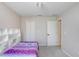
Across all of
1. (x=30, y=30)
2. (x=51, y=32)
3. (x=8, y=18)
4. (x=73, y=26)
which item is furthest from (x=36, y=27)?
(x=73, y=26)

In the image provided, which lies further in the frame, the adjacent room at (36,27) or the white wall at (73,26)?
the white wall at (73,26)

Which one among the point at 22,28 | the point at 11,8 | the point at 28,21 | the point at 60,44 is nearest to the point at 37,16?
the point at 28,21

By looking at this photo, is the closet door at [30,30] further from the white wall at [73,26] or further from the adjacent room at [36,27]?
the white wall at [73,26]

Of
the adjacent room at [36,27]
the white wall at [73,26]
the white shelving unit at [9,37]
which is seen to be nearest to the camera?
the white shelving unit at [9,37]

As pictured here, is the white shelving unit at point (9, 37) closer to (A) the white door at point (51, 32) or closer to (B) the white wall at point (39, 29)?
(B) the white wall at point (39, 29)

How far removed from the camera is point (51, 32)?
329 centimetres

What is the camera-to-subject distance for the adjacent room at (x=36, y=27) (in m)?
2.64

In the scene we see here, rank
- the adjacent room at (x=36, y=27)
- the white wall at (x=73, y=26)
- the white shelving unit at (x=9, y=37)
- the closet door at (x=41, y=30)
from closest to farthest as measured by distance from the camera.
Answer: the white shelving unit at (x=9, y=37) < the adjacent room at (x=36, y=27) < the white wall at (x=73, y=26) < the closet door at (x=41, y=30)

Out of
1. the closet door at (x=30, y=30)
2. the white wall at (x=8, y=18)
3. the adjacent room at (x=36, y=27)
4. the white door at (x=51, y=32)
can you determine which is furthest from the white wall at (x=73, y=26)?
the white wall at (x=8, y=18)

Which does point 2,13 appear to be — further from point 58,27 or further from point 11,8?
point 58,27

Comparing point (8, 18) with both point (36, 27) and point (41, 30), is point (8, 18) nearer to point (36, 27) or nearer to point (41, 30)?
point (36, 27)

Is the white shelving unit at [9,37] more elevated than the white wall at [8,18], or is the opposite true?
the white wall at [8,18]

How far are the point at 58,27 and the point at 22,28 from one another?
3.61 feet

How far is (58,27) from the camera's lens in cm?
356
